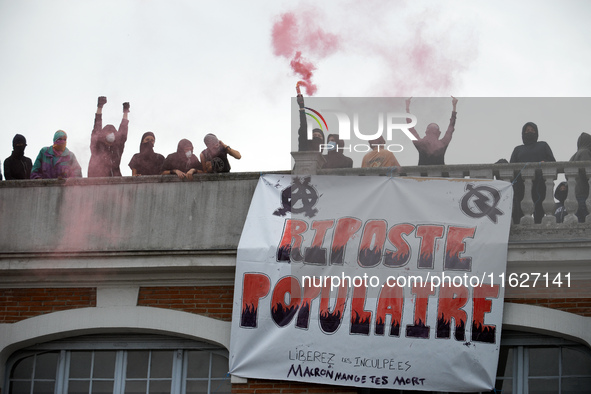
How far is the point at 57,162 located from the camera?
42.2 ft

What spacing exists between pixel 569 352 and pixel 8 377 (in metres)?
7.16

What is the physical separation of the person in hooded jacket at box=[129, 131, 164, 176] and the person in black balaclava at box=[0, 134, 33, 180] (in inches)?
62.2

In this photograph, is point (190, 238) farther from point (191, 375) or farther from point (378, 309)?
point (378, 309)

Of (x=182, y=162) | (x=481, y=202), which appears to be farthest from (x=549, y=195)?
(x=182, y=162)

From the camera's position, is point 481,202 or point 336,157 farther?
point 336,157

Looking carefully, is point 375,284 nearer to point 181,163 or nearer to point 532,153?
point 532,153

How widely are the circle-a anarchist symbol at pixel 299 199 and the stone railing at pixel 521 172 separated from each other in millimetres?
196

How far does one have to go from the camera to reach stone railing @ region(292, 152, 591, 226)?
10922 mm

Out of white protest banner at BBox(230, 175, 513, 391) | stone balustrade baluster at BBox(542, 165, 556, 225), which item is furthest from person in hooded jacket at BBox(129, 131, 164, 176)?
stone balustrade baluster at BBox(542, 165, 556, 225)

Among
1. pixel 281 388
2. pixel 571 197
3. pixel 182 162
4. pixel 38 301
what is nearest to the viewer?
pixel 571 197

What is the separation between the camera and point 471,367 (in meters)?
10.6

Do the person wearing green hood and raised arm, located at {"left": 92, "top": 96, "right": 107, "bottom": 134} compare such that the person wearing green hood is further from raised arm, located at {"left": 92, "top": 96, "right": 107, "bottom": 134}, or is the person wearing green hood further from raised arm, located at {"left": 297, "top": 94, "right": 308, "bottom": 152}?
raised arm, located at {"left": 297, "top": 94, "right": 308, "bottom": 152}

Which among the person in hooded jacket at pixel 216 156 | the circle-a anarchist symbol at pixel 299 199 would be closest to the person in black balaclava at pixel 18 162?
the person in hooded jacket at pixel 216 156

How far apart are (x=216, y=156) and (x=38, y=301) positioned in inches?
118
